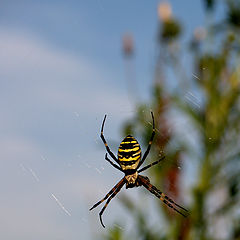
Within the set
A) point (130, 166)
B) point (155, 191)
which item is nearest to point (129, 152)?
point (130, 166)

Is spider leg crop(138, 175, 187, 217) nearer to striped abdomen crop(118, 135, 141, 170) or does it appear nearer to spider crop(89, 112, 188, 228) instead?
spider crop(89, 112, 188, 228)

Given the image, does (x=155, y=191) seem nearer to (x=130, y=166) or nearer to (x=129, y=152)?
(x=130, y=166)

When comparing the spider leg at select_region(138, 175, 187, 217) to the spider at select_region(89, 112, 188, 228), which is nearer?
the spider at select_region(89, 112, 188, 228)

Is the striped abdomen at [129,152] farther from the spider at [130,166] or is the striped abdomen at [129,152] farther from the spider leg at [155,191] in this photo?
the spider leg at [155,191]

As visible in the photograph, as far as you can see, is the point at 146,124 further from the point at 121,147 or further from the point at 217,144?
the point at 121,147

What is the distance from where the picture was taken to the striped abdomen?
3.54 metres

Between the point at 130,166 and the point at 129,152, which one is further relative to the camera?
the point at 130,166

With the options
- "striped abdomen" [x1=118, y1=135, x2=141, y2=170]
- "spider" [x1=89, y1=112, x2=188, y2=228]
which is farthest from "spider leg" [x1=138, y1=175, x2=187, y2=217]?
"striped abdomen" [x1=118, y1=135, x2=141, y2=170]

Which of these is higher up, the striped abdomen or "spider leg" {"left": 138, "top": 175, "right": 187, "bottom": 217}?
the striped abdomen

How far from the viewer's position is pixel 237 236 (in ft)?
14.3

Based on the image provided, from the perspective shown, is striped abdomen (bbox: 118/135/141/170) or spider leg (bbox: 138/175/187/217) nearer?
striped abdomen (bbox: 118/135/141/170)

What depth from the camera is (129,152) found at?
359 cm

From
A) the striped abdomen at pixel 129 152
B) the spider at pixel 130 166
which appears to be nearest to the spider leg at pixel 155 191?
the spider at pixel 130 166

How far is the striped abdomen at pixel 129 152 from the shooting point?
11.6 ft
